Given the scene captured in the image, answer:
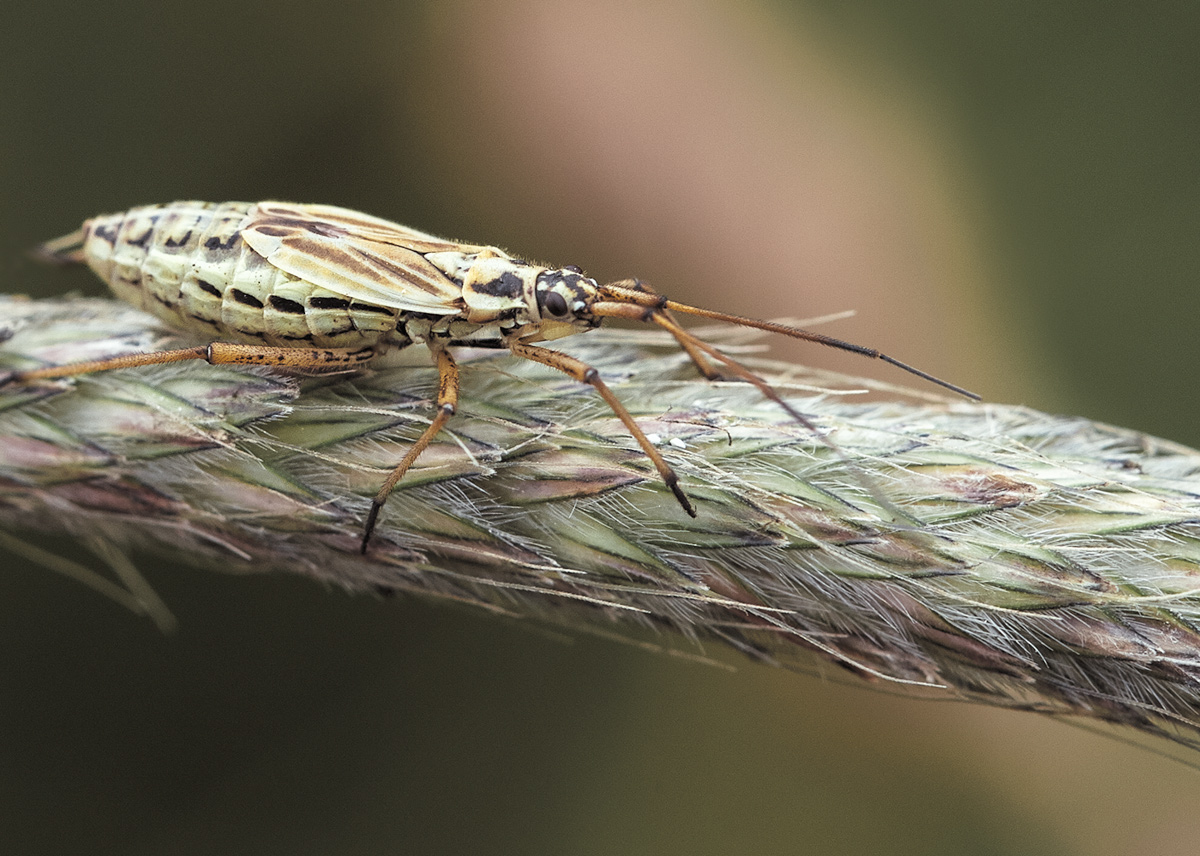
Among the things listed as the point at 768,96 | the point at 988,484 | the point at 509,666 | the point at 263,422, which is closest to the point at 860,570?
the point at 988,484

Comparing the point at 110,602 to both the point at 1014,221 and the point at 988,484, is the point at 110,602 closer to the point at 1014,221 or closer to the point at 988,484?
the point at 988,484

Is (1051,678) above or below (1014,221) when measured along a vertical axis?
below

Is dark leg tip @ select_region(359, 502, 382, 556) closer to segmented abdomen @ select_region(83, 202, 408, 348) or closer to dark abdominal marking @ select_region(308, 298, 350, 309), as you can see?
segmented abdomen @ select_region(83, 202, 408, 348)

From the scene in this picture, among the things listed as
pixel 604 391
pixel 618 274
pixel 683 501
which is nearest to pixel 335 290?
pixel 604 391

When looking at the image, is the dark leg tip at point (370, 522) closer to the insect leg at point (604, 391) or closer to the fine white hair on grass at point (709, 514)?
the fine white hair on grass at point (709, 514)

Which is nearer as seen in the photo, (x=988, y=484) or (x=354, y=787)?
(x=988, y=484)

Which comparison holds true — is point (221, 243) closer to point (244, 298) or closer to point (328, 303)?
point (244, 298)

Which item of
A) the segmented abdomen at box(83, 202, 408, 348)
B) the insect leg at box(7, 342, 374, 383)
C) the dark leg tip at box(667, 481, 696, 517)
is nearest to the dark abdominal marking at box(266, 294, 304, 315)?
the segmented abdomen at box(83, 202, 408, 348)
